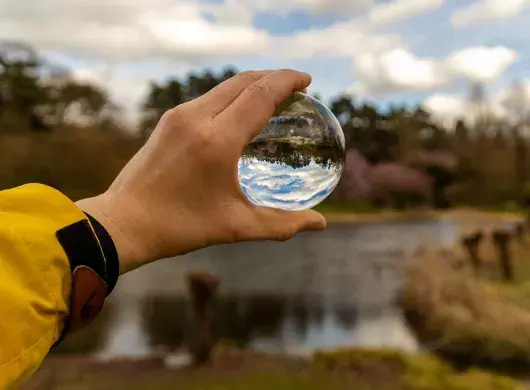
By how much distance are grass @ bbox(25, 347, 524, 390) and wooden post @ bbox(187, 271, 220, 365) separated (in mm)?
154

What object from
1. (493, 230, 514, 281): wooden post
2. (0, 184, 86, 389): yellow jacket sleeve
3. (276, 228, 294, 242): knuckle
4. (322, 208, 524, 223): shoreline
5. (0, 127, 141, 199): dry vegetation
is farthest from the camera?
(322, 208, 524, 223): shoreline

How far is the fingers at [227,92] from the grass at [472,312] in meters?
6.90

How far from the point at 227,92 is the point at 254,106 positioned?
0.07 m

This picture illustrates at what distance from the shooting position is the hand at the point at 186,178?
45.6 inches

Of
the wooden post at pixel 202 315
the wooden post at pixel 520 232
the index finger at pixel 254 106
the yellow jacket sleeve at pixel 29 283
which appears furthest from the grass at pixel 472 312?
the yellow jacket sleeve at pixel 29 283

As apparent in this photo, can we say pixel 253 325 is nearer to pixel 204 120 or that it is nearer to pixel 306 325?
pixel 306 325

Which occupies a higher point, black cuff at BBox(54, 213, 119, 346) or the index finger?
the index finger

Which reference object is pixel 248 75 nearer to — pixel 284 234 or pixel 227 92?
pixel 227 92

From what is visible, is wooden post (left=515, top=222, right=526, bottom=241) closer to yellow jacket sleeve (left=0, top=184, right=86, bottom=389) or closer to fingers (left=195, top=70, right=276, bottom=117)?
fingers (left=195, top=70, right=276, bottom=117)

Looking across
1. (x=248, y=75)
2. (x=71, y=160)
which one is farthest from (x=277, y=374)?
(x=71, y=160)

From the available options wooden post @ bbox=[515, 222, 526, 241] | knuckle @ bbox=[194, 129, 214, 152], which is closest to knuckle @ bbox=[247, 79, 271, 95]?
knuckle @ bbox=[194, 129, 214, 152]

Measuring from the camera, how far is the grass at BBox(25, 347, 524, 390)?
6.20 meters

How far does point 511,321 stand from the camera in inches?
319

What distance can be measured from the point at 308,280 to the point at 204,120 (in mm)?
11273
